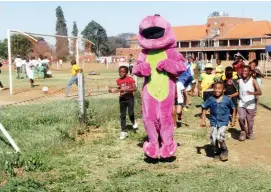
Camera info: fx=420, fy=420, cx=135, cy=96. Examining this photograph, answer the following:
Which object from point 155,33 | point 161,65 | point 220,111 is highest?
point 155,33

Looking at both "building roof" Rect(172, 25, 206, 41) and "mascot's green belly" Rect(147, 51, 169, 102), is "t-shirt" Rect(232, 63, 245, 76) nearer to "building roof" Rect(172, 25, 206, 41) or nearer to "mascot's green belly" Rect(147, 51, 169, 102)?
"mascot's green belly" Rect(147, 51, 169, 102)

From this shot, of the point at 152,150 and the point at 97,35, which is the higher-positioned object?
the point at 97,35

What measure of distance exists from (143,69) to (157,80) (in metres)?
0.28

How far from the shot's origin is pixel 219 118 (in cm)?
656

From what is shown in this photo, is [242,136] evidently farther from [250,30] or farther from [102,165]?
[250,30]

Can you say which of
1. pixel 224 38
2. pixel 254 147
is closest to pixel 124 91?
pixel 254 147

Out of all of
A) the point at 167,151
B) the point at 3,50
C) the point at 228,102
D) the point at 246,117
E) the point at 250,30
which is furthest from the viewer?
the point at 3,50

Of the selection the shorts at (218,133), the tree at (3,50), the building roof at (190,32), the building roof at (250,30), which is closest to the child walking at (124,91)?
the shorts at (218,133)

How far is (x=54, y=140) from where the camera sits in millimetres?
7582

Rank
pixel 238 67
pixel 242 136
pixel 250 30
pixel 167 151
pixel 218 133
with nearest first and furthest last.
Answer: pixel 167 151 < pixel 218 133 < pixel 242 136 < pixel 238 67 < pixel 250 30

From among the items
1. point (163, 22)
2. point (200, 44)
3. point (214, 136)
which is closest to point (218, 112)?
point (214, 136)

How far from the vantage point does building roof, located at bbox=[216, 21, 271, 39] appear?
213 feet

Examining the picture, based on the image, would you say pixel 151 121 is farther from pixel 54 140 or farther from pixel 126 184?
pixel 54 140

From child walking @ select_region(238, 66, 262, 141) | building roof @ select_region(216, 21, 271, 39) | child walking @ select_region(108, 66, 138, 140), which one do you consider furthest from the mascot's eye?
building roof @ select_region(216, 21, 271, 39)
